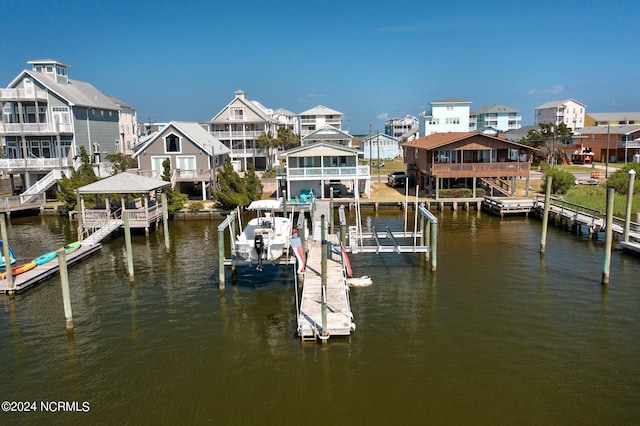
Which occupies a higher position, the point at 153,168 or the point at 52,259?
the point at 153,168

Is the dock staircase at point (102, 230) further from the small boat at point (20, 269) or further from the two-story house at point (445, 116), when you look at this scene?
the two-story house at point (445, 116)

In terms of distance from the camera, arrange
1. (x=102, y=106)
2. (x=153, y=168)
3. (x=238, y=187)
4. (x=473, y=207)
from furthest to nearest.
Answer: (x=102, y=106) < (x=153, y=168) < (x=473, y=207) < (x=238, y=187)

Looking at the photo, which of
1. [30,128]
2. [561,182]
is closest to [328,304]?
[561,182]

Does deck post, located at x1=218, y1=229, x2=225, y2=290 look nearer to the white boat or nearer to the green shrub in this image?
the white boat

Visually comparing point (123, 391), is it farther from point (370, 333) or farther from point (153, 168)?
point (153, 168)

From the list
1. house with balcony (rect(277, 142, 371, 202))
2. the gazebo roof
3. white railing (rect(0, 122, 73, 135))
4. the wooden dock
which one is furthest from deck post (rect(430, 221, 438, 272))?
white railing (rect(0, 122, 73, 135))

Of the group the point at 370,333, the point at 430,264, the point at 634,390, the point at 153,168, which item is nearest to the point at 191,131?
the point at 153,168
